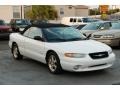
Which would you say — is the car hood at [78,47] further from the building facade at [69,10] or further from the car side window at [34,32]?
the building facade at [69,10]

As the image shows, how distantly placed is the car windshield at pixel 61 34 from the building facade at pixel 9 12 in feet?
114

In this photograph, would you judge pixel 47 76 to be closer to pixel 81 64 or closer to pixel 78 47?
pixel 81 64

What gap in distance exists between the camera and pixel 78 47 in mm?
8359

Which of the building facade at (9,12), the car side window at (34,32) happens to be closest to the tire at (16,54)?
the car side window at (34,32)

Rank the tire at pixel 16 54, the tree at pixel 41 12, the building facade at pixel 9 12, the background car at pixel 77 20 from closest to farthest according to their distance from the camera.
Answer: the tire at pixel 16 54
the background car at pixel 77 20
the building facade at pixel 9 12
the tree at pixel 41 12

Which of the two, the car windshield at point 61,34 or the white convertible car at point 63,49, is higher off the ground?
the car windshield at point 61,34

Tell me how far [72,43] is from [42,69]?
1363mm

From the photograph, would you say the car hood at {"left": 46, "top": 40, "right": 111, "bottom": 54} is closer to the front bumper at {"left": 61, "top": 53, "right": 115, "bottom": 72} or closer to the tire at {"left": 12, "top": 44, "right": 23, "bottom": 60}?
the front bumper at {"left": 61, "top": 53, "right": 115, "bottom": 72}

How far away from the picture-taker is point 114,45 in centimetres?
1402

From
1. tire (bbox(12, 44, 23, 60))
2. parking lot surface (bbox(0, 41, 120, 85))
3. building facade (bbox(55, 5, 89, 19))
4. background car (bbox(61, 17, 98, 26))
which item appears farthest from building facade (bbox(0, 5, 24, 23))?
parking lot surface (bbox(0, 41, 120, 85))

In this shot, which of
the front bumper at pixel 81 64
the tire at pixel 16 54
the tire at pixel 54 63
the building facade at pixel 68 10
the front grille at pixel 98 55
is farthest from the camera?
the building facade at pixel 68 10

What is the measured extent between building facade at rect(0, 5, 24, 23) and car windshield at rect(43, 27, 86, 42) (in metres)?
34.7

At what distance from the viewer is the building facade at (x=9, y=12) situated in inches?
1708

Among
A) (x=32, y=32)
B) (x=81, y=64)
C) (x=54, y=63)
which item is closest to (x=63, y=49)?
(x=54, y=63)
